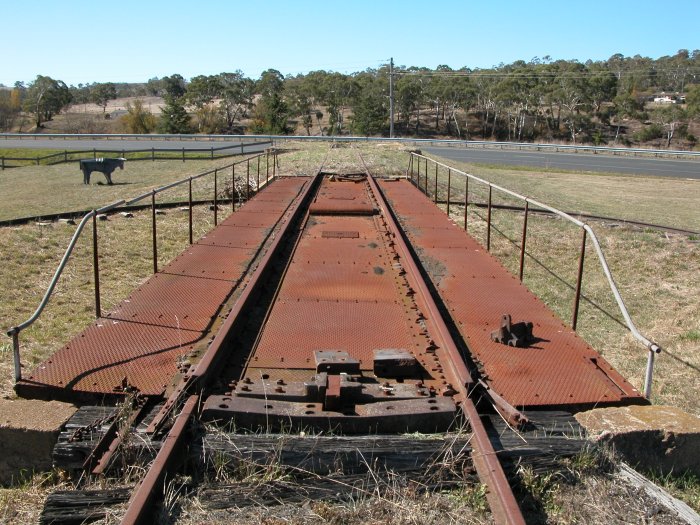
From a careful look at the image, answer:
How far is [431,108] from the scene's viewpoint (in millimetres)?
99000

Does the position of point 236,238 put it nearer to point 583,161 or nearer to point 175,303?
point 175,303

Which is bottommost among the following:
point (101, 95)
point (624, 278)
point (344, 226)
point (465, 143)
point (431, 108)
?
point (624, 278)

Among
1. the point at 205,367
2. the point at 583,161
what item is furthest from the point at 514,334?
the point at 583,161

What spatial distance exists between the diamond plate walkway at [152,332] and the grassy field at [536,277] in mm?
642

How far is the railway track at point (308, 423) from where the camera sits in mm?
3027

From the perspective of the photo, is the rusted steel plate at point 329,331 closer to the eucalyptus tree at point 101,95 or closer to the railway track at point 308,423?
the railway track at point 308,423

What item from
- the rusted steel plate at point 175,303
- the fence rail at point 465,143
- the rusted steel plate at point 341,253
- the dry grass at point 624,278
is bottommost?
the dry grass at point 624,278

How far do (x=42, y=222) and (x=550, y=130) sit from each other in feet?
264

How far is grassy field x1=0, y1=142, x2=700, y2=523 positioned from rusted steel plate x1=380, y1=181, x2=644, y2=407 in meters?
0.67

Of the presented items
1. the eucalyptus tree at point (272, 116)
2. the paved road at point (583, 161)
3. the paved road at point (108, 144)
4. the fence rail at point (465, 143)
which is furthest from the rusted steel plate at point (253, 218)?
the eucalyptus tree at point (272, 116)

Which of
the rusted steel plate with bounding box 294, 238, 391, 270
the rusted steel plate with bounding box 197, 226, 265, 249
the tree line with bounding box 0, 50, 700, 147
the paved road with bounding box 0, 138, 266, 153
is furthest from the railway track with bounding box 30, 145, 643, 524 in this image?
the tree line with bounding box 0, 50, 700, 147

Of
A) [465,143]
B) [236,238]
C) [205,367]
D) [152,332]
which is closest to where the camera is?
[205,367]

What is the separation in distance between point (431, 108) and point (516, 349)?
97.9 metres

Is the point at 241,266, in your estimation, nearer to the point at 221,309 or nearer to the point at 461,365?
the point at 221,309
